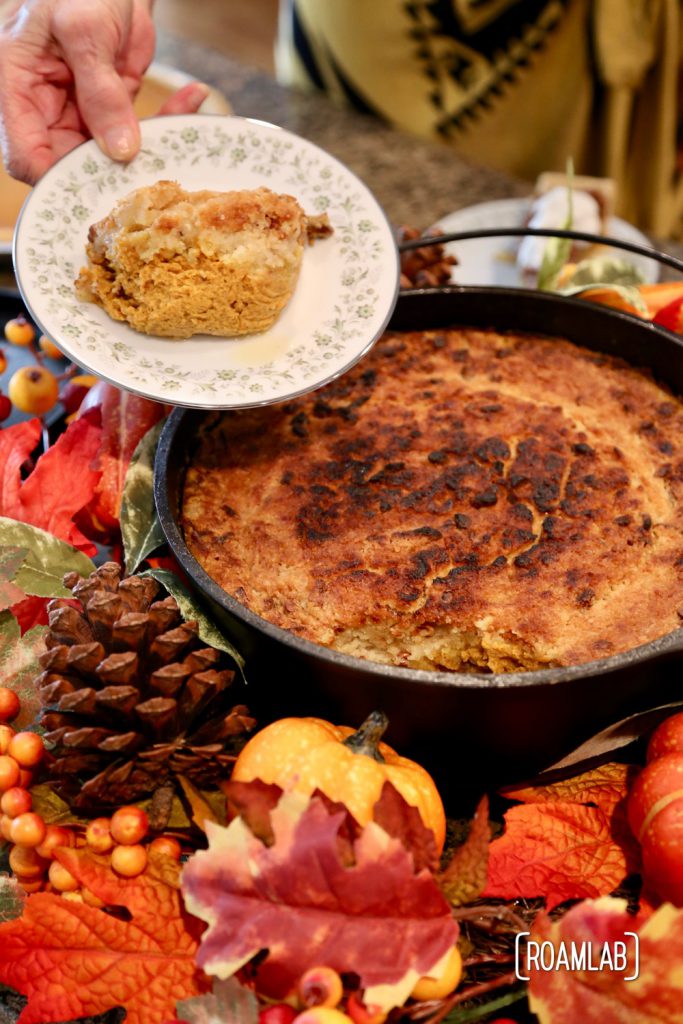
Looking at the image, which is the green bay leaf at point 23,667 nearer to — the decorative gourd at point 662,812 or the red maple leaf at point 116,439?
the red maple leaf at point 116,439

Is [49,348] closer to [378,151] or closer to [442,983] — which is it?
[442,983]

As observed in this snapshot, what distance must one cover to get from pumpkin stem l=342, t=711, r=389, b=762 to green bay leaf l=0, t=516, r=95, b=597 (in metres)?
0.40

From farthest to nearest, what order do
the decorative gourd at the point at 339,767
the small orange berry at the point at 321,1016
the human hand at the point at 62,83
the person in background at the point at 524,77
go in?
the person in background at the point at 524,77 → the human hand at the point at 62,83 → the decorative gourd at the point at 339,767 → the small orange berry at the point at 321,1016

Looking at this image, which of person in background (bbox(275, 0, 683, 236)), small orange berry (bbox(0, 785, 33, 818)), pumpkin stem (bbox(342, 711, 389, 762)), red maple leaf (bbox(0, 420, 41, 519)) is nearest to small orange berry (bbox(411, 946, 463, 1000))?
pumpkin stem (bbox(342, 711, 389, 762))

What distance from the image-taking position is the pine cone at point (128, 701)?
0.84 metres

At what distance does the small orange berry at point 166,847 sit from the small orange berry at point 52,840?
0.08 m

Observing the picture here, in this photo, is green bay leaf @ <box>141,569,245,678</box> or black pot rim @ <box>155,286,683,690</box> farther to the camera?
green bay leaf @ <box>141,569,245,678</box>

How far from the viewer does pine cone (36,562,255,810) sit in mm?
844

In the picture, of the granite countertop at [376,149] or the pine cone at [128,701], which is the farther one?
the granite countertop at [376,149]

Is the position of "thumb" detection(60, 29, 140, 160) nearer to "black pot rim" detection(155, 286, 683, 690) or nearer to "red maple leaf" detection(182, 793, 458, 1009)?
"black pot rim" detection(155, 286, 683, 690)

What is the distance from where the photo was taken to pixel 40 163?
1247mm

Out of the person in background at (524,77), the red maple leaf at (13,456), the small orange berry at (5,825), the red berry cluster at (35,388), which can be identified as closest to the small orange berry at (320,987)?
the small orange berry at (5,825)

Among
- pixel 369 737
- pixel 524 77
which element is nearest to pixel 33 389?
pixel 369 737

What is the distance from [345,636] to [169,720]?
0.74 ft
